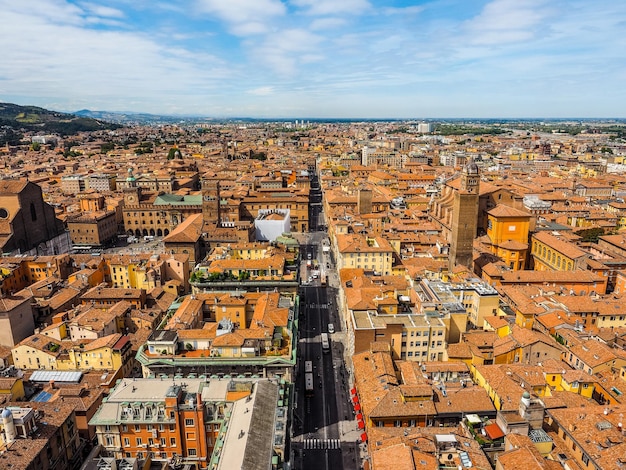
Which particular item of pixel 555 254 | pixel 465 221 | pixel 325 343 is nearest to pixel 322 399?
pixel 325 343

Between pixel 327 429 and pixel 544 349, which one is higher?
pixel 544 349

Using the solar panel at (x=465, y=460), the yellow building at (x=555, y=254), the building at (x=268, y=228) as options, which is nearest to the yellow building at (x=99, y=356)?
the solar panel at (x=465, y=460)

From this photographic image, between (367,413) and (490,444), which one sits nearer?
(490,444)

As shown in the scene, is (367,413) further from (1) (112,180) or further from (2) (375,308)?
(1) (112,180)

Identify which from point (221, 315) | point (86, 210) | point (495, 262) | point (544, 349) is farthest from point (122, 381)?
point (86, 210)

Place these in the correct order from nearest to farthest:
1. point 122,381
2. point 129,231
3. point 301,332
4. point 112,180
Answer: point 122,381, point 301,332, point 129,231, point 112,180

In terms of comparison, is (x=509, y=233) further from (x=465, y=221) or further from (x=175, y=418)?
(x=175, y=418)
